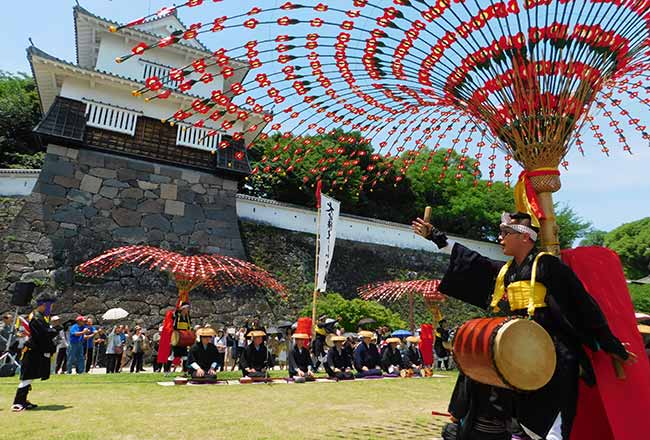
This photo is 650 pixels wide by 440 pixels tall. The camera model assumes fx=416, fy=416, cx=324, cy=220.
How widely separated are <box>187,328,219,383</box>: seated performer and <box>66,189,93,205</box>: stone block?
916 cm

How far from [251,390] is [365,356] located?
5.04m

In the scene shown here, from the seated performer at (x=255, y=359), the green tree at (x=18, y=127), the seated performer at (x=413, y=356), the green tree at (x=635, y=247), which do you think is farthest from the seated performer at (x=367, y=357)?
the green tree at (x=635, y=247)

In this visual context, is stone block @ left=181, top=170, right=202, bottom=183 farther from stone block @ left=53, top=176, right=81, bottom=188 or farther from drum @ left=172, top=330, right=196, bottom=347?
drum @ left=172, top=330, right=196, bottom=347

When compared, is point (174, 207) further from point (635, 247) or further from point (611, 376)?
point (635, 247)

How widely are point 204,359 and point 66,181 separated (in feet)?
33.9

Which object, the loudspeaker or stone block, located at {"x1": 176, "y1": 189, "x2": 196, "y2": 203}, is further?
stone block, located at {"x1": 176, "y1": 189, "x2": 196, "y2": 203}

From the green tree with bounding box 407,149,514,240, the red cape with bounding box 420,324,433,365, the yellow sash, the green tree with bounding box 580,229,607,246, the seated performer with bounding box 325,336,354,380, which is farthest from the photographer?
the green tree with bounding box 580,229,607,246

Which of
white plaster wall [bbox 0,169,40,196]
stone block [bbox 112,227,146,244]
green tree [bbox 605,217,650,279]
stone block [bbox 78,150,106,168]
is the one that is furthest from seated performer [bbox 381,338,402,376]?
green tree [bbox 605,217,650,279]

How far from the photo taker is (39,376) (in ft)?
19.5

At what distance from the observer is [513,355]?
8.29ft

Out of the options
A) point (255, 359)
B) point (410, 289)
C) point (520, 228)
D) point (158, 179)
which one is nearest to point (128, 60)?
point (158, 179)

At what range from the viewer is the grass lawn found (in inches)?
166

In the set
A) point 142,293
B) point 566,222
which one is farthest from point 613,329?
point 566,222

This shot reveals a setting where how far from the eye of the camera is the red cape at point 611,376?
291 cm
